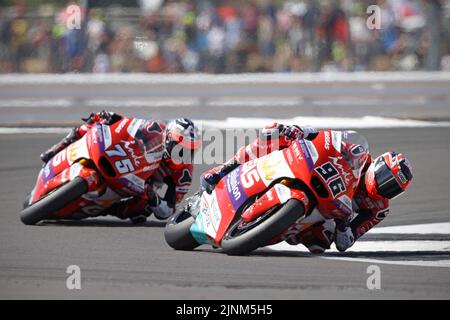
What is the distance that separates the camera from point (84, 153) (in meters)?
10.2

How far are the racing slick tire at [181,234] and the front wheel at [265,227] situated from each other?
1.53ft

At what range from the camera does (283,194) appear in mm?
8391

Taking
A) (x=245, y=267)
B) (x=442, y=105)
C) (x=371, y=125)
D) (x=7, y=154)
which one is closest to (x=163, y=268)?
(x=245, y=267)

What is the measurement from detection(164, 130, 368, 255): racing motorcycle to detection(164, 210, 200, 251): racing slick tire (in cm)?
7

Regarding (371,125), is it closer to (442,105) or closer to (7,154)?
(442,105)

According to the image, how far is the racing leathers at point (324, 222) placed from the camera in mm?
8797

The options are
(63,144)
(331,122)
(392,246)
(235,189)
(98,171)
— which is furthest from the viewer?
(331,122)

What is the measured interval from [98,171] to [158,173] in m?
0.63

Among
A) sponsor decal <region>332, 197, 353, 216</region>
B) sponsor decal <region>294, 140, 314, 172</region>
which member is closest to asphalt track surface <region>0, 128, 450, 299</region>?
sponsor decal <region>332, 197, 353, 216</region>

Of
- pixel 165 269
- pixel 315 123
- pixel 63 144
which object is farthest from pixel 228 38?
pixel 165 269

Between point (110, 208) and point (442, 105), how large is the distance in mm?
9948

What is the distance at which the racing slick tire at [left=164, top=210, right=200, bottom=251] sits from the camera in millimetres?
8992

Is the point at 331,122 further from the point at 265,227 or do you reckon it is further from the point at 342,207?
the point at 265,227

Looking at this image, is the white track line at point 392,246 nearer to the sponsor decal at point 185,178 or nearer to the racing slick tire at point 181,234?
the racing slick tire at point 181,234
